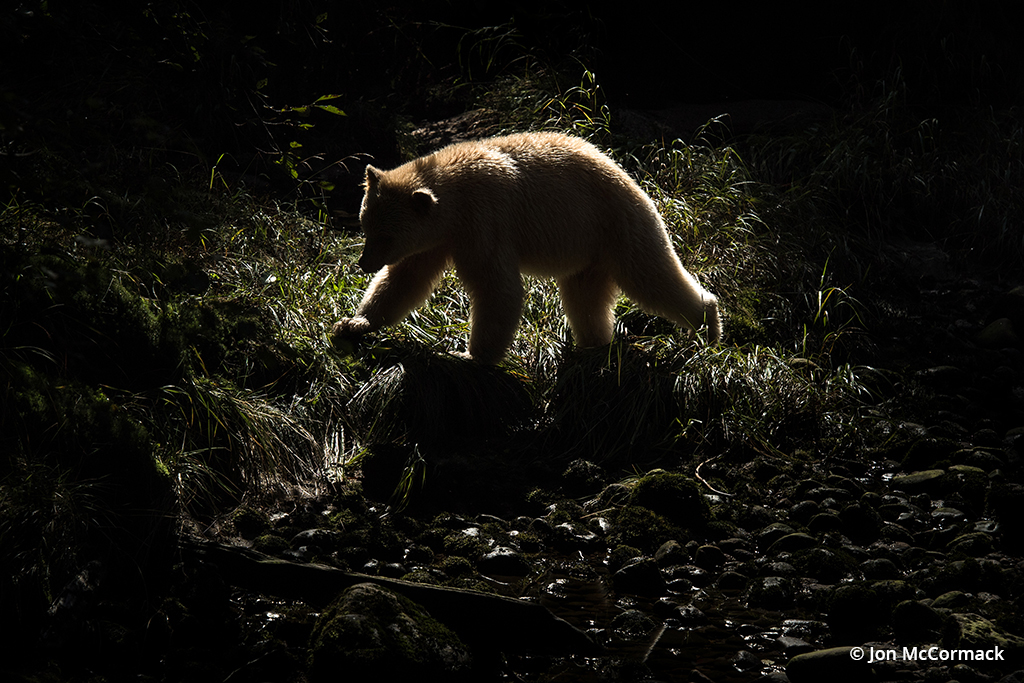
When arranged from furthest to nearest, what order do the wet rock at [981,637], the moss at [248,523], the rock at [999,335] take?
1. the rock at [999,335]
2. the moss at [248,523]
3. the wet rock at [981,637]

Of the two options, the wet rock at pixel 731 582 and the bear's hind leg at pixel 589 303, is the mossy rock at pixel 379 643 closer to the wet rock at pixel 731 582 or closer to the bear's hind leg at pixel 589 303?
the wet rock at pixel 731 582

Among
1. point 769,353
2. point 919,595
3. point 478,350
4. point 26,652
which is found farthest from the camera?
point 769,353

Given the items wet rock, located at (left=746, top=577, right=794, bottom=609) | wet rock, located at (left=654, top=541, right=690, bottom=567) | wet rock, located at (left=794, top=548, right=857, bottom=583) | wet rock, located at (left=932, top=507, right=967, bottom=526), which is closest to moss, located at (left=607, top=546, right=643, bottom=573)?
wet rock, located at (left=654, top=541, right=690, bottom=567)

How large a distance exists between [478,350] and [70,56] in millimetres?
4371

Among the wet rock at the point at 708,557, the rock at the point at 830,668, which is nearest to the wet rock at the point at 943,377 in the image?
the wet rock at the point at 708,557

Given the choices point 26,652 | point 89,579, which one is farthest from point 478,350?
point 26,652

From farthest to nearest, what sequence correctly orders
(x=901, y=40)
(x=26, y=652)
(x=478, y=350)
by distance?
(x=901, y=40) < (x=478, y=350) < (x=26, y=652)

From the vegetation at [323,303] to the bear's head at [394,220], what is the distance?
15.4 inches

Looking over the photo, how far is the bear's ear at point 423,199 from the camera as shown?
5117mm

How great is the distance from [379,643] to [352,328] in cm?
283

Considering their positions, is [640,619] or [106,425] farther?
[106,425]

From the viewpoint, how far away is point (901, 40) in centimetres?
974

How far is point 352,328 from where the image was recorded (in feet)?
18.0

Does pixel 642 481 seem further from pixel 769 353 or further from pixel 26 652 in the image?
pixel 26 652
